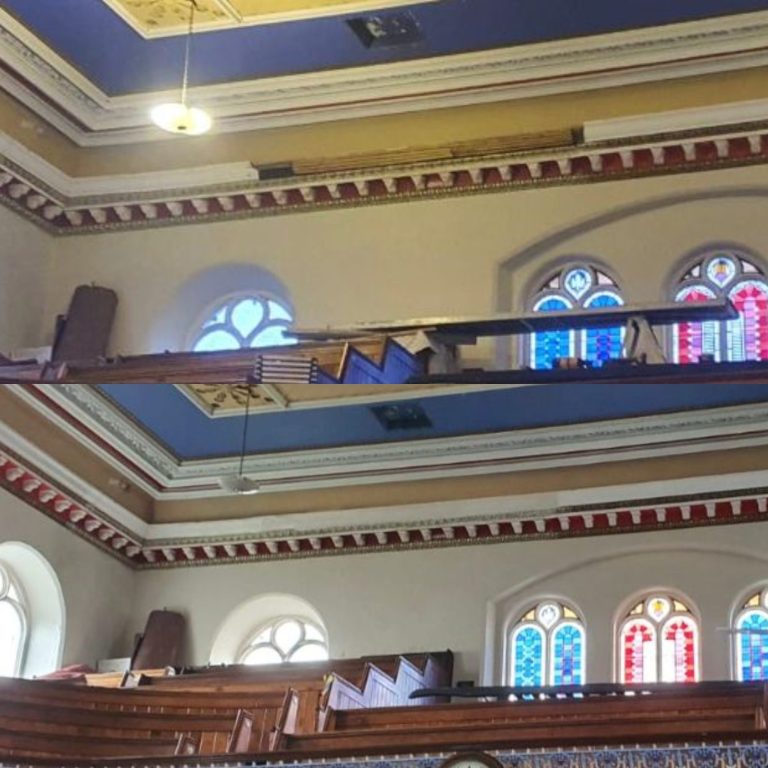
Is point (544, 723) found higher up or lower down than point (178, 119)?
lower down

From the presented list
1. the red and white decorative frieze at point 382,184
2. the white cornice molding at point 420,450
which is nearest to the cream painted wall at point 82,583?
the white cornice molding at point 420,450

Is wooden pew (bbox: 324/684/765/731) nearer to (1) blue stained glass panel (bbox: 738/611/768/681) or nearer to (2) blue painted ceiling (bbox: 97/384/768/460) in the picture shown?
(1) blue stained glass panel (bbox: 738/611/768/681)

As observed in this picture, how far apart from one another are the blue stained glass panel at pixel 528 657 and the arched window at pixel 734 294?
380 centimetres

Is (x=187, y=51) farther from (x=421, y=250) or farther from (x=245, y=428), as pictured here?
(x=245, y=428)

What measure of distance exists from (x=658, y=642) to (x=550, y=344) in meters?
3.51

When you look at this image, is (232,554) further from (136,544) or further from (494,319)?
(494,319)

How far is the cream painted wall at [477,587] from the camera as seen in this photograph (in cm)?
1772

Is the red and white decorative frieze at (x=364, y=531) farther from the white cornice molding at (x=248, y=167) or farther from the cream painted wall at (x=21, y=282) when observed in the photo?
the white cornice molding at (x=248, y=167)

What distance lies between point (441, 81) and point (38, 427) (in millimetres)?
5820

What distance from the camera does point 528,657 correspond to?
18375 millimetres

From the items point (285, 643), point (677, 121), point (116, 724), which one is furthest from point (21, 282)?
point (677, 121)

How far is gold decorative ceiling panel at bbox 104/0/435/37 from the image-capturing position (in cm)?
1620

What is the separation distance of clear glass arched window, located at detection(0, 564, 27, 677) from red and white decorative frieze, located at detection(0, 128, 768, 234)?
13.4ft

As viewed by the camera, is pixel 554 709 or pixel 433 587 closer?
pixel 554 709
